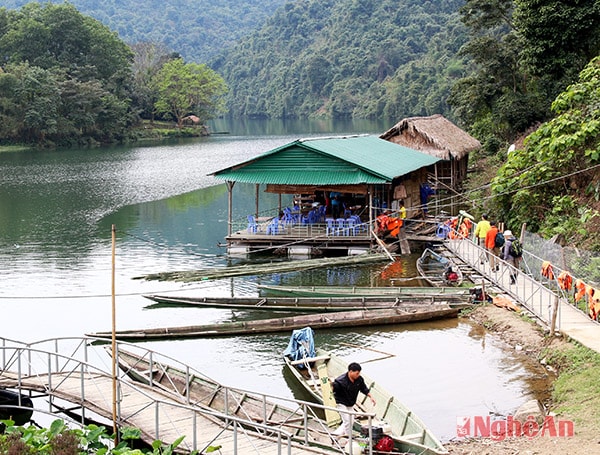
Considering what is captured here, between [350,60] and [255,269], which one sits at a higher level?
[350,60]

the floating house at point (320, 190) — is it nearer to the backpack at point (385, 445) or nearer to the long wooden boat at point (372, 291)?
the long wooden boat at point (372, 291)

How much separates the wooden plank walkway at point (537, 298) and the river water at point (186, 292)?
1.22 m

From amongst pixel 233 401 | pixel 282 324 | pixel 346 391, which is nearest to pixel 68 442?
pixel 233 401

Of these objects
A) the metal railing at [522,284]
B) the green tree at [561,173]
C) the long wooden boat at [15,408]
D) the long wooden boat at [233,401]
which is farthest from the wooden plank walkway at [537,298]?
the long wooden boat at [15,408]

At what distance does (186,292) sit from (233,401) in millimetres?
11582

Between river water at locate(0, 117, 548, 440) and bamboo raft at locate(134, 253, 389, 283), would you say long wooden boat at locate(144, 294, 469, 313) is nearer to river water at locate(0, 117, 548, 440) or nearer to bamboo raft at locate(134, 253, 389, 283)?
river water at locate(0, 117, 548, 440)

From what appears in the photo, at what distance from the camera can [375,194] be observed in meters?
35.2

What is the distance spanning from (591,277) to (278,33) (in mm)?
182050

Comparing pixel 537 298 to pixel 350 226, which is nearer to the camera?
pixel 537 298

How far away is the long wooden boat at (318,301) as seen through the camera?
23.8 m

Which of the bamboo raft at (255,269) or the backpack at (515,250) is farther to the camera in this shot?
the bamboo raft at (255,269)

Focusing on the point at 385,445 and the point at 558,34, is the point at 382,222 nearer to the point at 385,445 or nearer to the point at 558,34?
the point at 558,34

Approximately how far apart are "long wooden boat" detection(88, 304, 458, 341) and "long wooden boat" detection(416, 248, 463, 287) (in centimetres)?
344

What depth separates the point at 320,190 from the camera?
33750 mm
